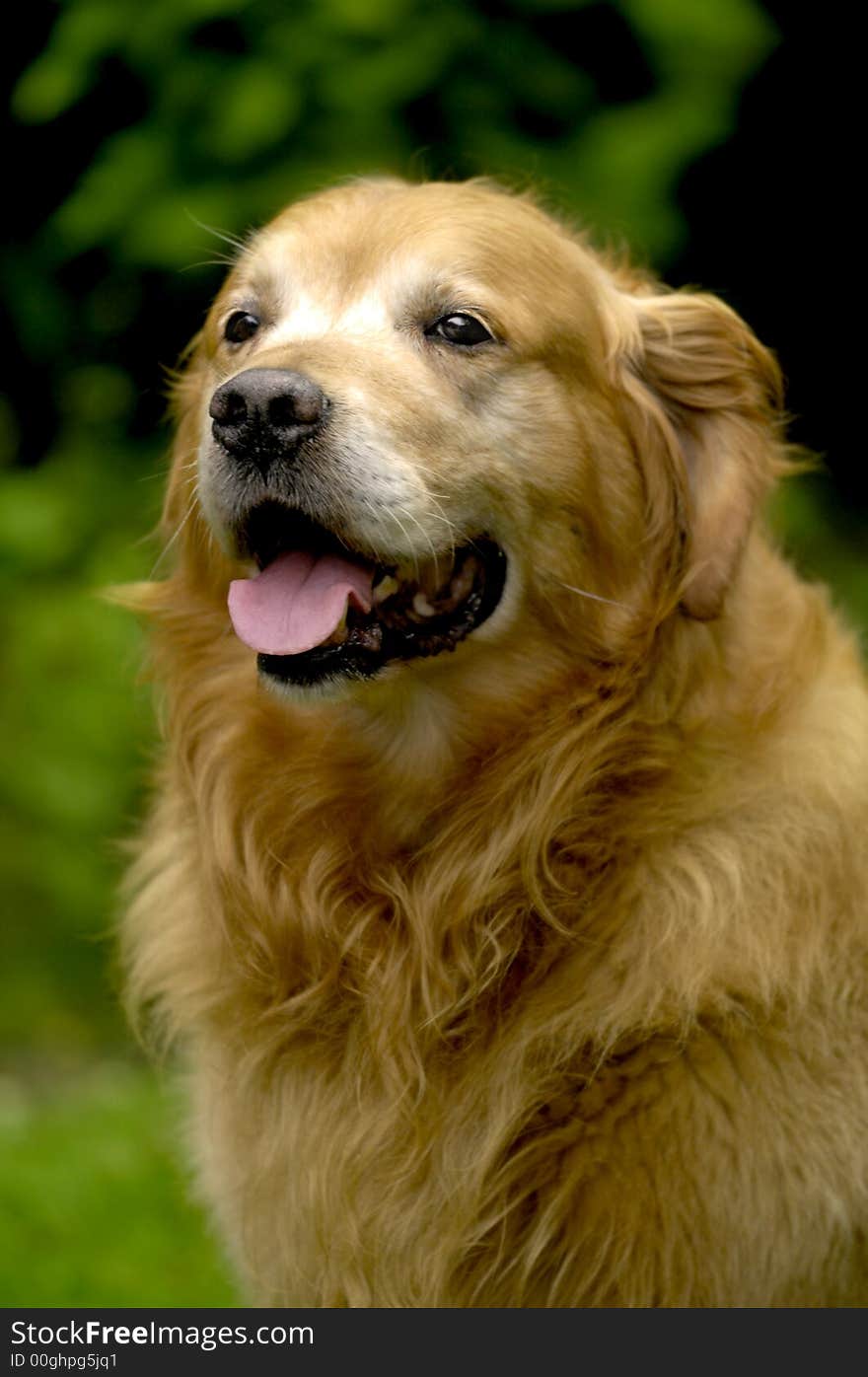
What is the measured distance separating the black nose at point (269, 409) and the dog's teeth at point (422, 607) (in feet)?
1.30

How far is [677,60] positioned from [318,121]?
1.09 m

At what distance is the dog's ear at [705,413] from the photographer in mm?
3625

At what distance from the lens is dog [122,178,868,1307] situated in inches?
130

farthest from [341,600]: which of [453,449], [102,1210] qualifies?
[102,1210]

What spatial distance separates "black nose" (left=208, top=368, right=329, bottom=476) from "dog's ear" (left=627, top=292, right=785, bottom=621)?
2.49 feet

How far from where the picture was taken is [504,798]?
354 centimetres

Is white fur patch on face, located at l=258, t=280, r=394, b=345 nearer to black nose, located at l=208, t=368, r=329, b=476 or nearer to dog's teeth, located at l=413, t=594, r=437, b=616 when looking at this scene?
black nose, located at l=208, t=368, r=329, b=476

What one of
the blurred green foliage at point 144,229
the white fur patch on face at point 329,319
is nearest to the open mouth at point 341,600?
the white fur patch on face at point 329,319

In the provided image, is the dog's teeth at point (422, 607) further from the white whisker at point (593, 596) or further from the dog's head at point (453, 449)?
the white whisker at point (593, 596)

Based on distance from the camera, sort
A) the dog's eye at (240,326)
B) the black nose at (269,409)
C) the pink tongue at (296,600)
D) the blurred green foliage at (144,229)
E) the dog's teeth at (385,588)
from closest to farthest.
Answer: the black nose at (269,409)
the pink tongue at (296,600)
the dog's teeth at (385,588)
the dog's eye at (240,326)
the blurred green foliage at (144,229)

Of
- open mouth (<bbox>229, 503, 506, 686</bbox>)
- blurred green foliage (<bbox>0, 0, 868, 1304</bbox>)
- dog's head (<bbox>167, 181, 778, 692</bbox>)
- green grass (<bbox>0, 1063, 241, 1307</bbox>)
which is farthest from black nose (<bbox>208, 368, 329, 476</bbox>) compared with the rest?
green grass (<bbox>0, 1063, 241, 1307</bbox>)

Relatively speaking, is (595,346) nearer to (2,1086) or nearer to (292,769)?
(292,769)

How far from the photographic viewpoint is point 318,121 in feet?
18.2

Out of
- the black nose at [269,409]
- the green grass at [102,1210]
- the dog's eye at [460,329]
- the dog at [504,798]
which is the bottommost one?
the green grass at [102,1210]
